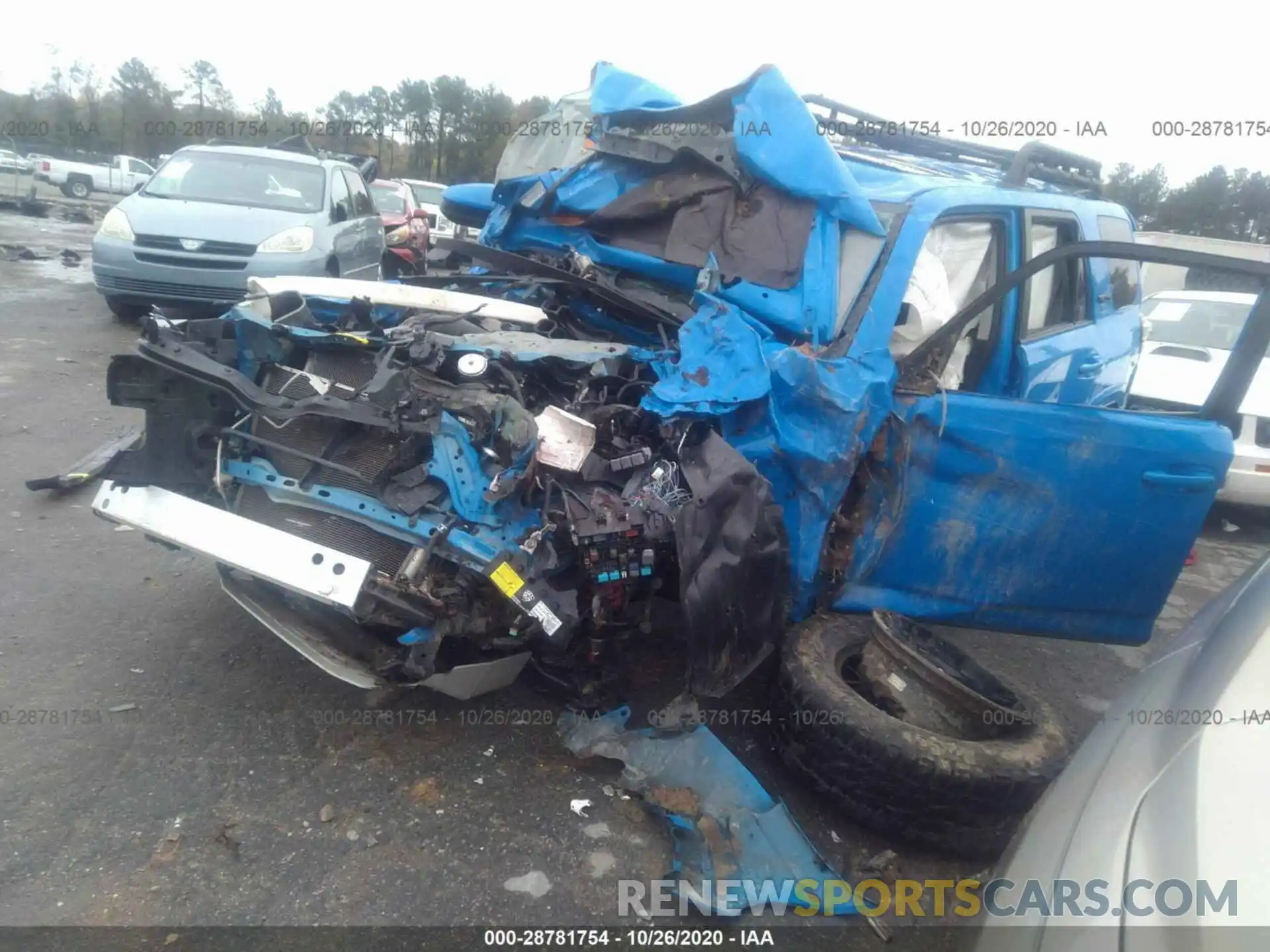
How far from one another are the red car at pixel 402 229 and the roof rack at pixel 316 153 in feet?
1.21

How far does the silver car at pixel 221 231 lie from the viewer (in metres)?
7.36

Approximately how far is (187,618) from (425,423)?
1.65 m

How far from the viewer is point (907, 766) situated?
8.57 ft

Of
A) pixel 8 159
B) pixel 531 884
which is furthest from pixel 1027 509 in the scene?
pixel 8 159

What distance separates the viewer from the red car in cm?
706

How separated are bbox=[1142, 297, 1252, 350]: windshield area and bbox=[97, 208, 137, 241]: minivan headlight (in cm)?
863

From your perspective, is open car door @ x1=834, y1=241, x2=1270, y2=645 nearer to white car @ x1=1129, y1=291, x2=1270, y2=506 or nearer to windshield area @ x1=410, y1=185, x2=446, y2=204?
white car @ x1=1129, y1=291, x2=1270, y2=506

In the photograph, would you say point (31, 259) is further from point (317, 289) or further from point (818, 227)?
point (818, 227)

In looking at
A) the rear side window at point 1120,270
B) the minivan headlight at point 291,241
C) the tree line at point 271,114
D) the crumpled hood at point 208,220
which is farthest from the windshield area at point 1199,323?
the tree line at point 271,114

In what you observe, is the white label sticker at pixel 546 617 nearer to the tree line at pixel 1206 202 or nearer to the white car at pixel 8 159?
the tree line at pixel 1206 202

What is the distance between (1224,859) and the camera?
1.27 metres

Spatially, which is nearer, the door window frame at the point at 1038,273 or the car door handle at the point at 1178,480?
the car door handle at the point at 1178,480

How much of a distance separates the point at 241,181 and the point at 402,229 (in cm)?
218

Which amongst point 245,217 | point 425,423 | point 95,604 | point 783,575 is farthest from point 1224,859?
point 245,217
